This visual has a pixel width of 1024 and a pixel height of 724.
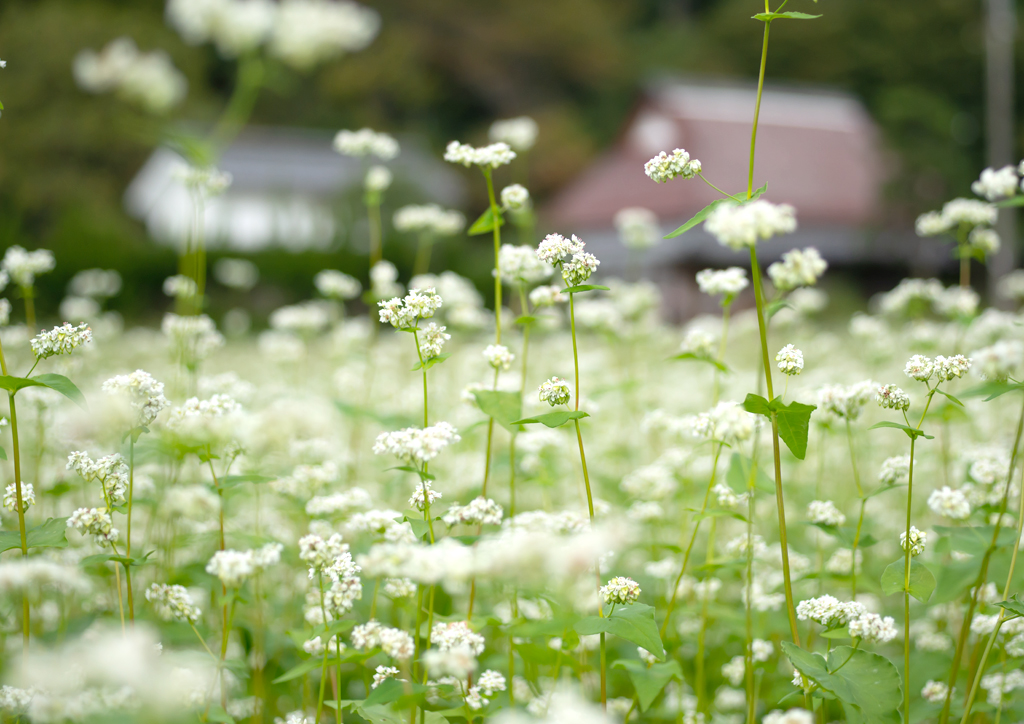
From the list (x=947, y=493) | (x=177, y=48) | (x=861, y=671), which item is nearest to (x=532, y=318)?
(x=861, y=671)

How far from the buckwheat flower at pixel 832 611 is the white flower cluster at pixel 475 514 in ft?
2.52

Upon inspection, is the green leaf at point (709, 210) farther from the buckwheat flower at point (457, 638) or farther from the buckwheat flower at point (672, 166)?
the buckwheat flower at point (457, 638)

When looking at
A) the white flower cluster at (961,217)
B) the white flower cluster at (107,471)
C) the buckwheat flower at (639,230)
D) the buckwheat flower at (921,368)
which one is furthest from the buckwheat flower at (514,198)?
the buckwheat flower at (639,230)

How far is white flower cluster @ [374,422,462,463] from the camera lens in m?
1.63

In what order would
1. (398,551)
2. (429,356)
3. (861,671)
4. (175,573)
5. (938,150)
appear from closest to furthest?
(398,551) < (861,671) < (429,356) < (175,573) < (938,150)

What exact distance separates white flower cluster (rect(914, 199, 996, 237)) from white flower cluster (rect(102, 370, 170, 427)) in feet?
8.77

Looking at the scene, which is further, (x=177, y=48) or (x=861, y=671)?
(x=177, y=48)

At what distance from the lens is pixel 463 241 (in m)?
24.0

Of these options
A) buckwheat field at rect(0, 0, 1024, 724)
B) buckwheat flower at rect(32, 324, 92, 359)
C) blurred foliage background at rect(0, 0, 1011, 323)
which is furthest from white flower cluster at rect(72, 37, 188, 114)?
blurred foliage background at rect(0, 0, 1011, 323)

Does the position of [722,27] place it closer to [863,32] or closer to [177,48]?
[863,32]

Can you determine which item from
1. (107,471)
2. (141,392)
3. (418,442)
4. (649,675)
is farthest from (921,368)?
(107,471)

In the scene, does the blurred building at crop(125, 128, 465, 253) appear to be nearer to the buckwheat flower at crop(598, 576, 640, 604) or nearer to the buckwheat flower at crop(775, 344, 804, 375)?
the buckwheat flower at crop(775, 344, 804, 375)

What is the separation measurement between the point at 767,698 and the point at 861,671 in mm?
1034

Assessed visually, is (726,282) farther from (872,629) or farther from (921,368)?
(872,629)
